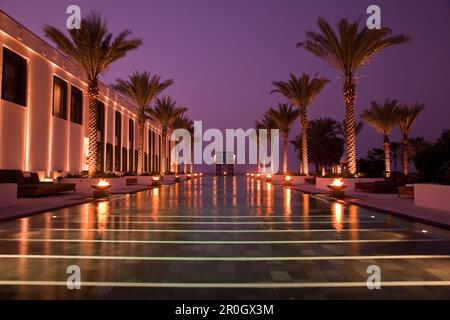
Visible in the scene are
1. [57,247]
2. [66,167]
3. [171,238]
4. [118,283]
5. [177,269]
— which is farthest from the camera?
[66,167]

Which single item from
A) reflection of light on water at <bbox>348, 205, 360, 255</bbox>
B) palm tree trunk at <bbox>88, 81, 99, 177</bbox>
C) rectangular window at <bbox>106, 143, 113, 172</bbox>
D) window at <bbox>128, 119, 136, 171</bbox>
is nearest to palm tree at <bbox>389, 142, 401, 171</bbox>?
window at <bbox>128, 119, 136, 171</bbox>

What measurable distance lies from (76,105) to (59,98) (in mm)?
4063

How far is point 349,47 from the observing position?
92.3ft

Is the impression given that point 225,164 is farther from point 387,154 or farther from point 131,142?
point 387,154

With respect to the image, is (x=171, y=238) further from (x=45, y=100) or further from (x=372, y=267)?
(x=45, y=100)

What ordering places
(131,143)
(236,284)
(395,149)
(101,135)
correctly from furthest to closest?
(395,149)
(131,143)
(101,135)
(236,284)

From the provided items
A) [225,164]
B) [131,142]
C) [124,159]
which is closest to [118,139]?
[124,159]

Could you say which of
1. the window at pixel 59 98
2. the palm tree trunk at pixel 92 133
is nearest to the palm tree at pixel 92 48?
the palm tree trunk at pixel 92 133

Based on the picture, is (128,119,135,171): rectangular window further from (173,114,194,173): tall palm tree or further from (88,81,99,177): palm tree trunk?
(88,81,99,177): palm tree trunk

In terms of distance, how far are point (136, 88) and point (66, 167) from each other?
11.6 meters

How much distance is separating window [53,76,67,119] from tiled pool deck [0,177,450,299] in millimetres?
23303

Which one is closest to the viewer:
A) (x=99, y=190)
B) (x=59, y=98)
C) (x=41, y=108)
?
(x=99, y=190)
